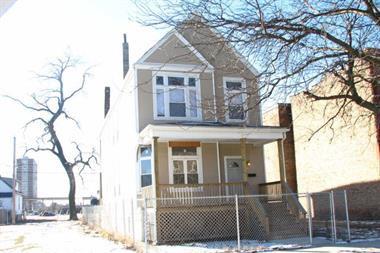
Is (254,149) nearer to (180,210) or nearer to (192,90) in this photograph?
(192,90)

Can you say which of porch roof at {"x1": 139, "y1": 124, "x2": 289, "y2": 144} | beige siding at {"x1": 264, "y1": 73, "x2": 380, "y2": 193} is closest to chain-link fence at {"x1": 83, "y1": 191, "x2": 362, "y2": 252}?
porch roof at {"x1": 139, "y1": 124, "x2": 289, "y2": 144}

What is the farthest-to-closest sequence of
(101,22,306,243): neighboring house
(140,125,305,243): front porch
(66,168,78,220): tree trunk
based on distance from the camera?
(66,168,78,220): tree trunk < (101,22,306,243): neighboring house < (140,125,305,243): front porch

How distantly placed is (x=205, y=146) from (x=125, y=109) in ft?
15.1

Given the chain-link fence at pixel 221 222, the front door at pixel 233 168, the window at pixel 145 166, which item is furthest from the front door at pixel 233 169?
the window at pixel 145 166

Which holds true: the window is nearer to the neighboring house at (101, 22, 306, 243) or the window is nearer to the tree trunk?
the neighboring house at (101, 22, 306, 243)

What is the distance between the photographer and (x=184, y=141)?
20.6 metres

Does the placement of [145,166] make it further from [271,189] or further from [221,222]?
[271,189]

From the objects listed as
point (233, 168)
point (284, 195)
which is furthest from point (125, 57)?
point (284, 195)

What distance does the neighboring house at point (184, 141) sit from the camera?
1869 centimetres

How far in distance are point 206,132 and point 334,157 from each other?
34.7 feet

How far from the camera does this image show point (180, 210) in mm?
18625

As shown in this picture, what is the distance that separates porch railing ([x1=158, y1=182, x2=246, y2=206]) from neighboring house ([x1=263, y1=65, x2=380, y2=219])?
3.61m

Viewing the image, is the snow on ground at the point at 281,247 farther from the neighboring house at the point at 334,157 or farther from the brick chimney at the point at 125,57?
the brick chimney at the point at 125,57

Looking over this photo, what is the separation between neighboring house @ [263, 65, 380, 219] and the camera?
2338 centimetres
